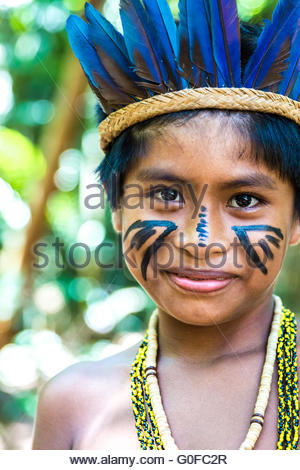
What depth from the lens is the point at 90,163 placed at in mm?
3861

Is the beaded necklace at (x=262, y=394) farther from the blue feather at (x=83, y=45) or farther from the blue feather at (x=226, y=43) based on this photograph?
the blue feather at (x=83, y=45)

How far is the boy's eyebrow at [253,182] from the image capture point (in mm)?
1485

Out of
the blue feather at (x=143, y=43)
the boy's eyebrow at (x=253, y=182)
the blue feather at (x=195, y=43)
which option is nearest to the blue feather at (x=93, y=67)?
the blue feather at (x=143, y=43)

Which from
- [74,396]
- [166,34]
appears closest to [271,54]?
[166,34]

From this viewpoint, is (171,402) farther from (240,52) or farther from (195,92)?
(240,52)

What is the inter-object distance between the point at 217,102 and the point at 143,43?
0.31 metres

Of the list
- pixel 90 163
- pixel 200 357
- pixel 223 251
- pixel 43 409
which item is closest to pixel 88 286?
pixel 90 163

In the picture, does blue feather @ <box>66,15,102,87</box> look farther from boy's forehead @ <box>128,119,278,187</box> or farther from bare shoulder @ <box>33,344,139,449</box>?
bare shoulder @ <box>33,344,139,449</box>

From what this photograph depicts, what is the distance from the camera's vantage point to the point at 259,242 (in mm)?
1524

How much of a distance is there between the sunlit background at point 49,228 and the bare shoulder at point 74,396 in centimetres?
140

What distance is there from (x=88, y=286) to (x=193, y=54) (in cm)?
273

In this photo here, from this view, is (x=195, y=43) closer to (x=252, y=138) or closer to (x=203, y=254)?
(x=252, y=138)

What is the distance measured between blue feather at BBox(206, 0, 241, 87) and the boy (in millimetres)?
12

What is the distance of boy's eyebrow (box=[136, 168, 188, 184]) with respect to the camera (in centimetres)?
153
